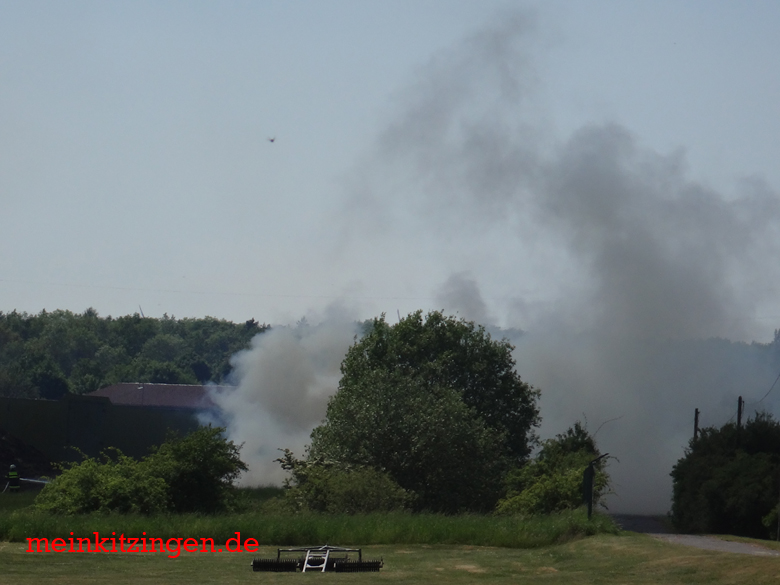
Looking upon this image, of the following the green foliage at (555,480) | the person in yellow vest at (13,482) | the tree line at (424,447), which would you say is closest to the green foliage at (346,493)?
the tree line at (424,447)

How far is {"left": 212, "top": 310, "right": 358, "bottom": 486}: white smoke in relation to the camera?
88312 mm

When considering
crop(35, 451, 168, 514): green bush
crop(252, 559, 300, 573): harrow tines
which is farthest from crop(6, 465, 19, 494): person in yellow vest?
crop(252, 559, 300, 573): harrow tines

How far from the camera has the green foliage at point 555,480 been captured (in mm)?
42781

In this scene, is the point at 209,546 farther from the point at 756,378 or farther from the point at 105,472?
the point at 756,378

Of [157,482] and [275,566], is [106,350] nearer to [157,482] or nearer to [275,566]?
[157,482]

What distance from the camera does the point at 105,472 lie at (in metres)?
39.0

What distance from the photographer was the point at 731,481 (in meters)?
51.3

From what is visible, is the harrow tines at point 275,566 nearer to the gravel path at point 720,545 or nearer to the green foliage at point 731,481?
the gravel path at point 720,545

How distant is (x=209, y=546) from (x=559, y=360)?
222 feet

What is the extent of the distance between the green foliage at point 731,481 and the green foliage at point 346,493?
16.3 m

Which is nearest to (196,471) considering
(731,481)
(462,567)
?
(462,567)

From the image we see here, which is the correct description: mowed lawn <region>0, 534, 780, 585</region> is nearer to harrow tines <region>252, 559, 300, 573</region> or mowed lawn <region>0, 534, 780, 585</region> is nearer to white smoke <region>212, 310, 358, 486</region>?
harrow tines <region>252, 559, 300, 573</region>

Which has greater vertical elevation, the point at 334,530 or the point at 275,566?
the point at 334,530

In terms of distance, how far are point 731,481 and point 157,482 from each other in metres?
28.6
